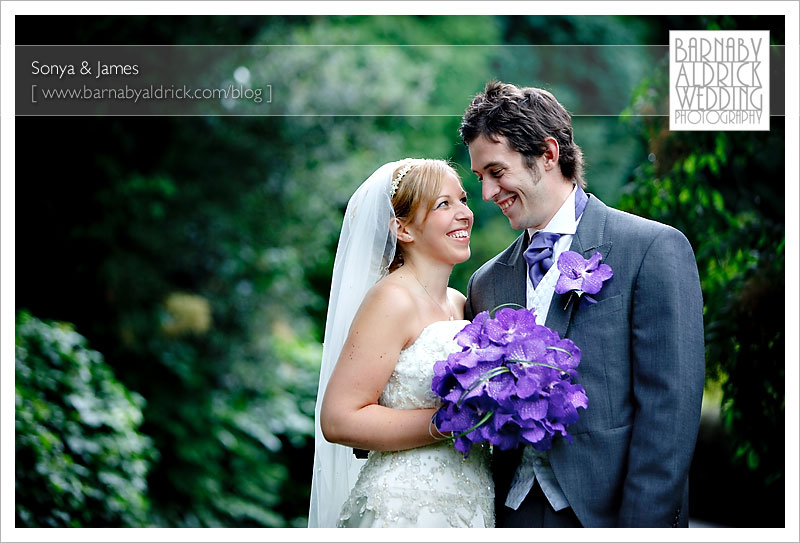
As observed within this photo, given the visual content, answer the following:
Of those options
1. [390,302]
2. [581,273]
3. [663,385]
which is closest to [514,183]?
[581,273]

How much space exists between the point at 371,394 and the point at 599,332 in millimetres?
850

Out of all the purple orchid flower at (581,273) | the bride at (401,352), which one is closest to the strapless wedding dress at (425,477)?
the bride at (401,352)

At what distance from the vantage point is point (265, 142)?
355 inches

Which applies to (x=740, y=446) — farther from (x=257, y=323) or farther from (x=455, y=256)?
(x=257, y=323)

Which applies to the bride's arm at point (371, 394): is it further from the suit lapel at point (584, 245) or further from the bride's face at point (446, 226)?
the suit lapel at point (584, 245)

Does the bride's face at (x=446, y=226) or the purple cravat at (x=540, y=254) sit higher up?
the bride's face at (x=446, y=226)

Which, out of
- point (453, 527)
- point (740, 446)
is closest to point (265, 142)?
point (740, 446)

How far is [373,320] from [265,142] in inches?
254

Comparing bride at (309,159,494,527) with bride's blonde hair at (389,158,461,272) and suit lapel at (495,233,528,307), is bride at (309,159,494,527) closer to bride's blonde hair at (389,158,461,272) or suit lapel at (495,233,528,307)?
bride's blonde hair at (389,158,461,272)

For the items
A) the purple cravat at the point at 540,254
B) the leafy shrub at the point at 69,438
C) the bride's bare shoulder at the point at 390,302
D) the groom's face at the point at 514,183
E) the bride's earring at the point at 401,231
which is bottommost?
the leafy shrub at the point at 69,438

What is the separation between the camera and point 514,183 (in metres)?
2.97

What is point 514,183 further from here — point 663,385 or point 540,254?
point 663,385

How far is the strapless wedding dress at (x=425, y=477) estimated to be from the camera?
9.55 ft

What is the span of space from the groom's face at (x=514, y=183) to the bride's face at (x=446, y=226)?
16cm
